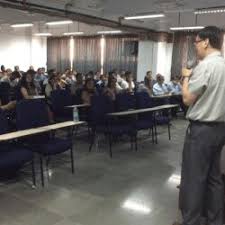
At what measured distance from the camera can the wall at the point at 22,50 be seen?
14391mm

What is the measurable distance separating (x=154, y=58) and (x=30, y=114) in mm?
8655

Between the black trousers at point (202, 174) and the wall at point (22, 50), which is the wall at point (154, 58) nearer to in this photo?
the wall at point (22, 50)

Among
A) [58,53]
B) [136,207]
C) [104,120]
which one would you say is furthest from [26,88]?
[58,53]

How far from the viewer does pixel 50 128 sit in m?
3.63

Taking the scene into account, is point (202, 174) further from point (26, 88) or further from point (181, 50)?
point (181, 50)

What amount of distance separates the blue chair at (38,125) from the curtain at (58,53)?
11.4 metres

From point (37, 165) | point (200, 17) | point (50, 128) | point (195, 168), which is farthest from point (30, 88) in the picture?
point (200, 17)

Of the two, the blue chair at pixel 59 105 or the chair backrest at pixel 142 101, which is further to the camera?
the chair backrest at pixel 142 101

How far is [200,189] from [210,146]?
35 centimetres

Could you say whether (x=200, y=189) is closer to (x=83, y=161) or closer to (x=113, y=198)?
(x=113, y=198)

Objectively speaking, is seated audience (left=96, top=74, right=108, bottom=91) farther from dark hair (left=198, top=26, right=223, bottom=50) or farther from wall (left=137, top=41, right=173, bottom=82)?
Answer: dark hair (left=198, top=26, right=223, bottom=50)

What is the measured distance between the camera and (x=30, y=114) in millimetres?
3867

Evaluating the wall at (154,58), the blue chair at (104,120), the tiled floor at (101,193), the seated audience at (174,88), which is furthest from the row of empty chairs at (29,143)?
the wall at (154,58)

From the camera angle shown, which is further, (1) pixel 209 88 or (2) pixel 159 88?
(2) pixel 159 88
